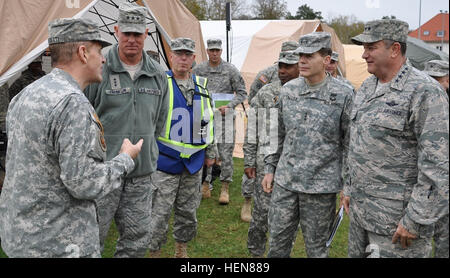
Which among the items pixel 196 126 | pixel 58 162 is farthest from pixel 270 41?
pixel 58 162

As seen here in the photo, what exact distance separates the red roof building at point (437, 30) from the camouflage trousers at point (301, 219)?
4.54ft

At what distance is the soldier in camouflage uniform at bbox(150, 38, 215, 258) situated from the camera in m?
4.00

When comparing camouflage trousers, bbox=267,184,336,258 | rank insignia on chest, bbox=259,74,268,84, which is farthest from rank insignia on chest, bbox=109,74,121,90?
rank insignia on chest, bbox=259,74,268,84

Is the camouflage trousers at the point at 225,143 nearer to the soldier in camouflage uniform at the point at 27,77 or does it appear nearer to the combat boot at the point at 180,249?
the combat boot at the point at 180,249

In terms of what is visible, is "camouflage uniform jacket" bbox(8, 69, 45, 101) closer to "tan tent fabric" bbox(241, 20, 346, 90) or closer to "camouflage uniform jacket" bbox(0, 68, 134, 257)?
"camouflage uniform jacket" bbox(0, 68, 134, 257)

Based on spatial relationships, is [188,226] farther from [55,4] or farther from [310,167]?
→ [55,4]

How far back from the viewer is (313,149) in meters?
3.15

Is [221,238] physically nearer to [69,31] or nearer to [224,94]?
[224,94]

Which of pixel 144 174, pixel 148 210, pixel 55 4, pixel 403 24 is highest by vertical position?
pixel 55 4

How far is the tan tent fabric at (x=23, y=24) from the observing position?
4.91 metres

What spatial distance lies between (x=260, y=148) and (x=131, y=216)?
1614 millimetres
